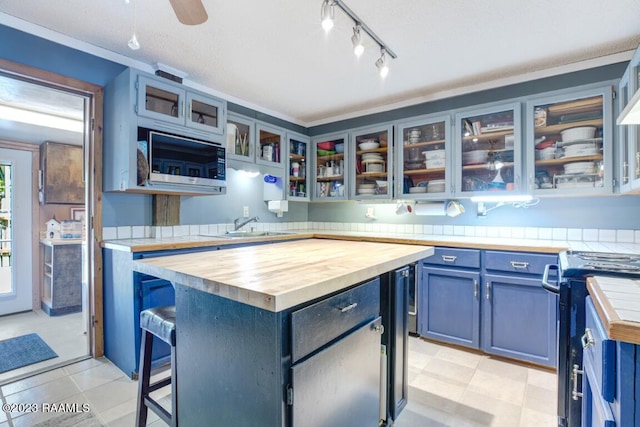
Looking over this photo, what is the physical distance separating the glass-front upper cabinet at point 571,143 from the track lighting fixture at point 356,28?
53.2 inches

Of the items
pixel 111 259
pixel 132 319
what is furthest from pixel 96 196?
pixel 132 319

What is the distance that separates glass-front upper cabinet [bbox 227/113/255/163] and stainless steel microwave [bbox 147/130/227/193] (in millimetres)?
280

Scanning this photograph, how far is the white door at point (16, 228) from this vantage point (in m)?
3.63

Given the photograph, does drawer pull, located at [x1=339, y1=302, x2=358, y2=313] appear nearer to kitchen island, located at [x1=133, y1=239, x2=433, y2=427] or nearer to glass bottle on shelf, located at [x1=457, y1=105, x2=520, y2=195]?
kitchen island, located at [x1=133, y1=239, x2=433, y2=427]

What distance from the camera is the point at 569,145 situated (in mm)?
2566

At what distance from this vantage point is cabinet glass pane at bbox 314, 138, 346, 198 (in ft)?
12.9

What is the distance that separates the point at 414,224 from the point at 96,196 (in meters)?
2.99

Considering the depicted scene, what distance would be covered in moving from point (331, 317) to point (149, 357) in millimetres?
964

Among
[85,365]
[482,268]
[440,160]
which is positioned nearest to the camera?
[85,365]

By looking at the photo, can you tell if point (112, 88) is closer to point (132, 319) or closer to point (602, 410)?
point (132, 319)

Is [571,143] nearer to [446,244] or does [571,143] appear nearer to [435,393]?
[446,244]

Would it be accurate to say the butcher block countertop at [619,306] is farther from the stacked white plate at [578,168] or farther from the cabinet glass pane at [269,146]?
the cabinet glass pane at [269,146]

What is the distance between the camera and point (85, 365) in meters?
2.36

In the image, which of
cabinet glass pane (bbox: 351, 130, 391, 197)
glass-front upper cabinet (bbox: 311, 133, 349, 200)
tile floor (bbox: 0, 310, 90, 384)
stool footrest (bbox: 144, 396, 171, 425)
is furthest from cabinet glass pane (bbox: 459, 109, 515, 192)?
tile floor (bbox: 0, 310, 90, 384)
